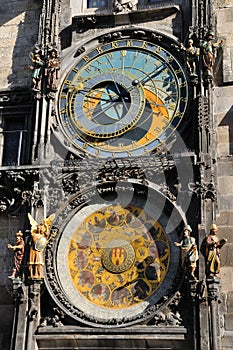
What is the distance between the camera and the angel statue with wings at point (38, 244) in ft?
38.6

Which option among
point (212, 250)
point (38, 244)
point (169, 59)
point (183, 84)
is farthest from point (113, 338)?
point (169, 59)

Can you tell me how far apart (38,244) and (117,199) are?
5.59 ft

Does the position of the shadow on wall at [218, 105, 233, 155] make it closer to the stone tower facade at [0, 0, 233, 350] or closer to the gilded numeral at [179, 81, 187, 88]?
the stone tower facade at [0, 0, 233, 350]

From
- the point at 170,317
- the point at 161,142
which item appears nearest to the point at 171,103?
the point at 161,142

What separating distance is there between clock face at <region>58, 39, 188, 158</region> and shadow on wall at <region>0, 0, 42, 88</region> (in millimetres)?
1437

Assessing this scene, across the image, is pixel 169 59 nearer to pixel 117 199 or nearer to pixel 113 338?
pixel 117 199

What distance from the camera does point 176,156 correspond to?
12.1m

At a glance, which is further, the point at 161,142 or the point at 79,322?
the point at 161,142

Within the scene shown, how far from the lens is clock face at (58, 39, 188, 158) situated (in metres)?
12.9

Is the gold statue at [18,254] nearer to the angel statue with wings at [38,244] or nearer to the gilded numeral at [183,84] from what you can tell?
the angel statue with wings at [38,244]

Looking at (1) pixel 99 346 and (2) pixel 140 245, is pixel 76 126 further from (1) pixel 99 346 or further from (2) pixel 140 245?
(1) pixel 99 346

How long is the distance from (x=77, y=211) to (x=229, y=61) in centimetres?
434

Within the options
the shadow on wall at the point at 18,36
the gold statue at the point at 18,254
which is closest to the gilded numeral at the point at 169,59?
the shadow on wall at the point at 18,36

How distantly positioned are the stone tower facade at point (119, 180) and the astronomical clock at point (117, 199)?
2 cm
